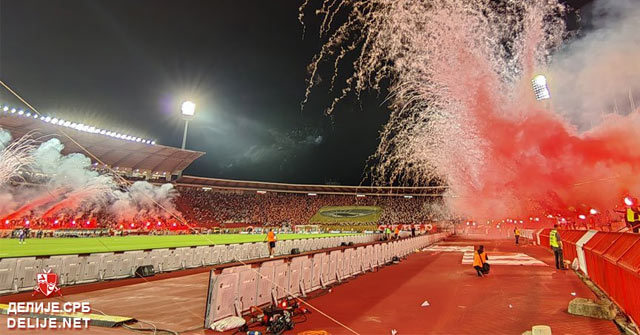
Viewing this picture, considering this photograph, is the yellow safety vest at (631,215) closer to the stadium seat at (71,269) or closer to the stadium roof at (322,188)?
the stadium seat at (71,269)

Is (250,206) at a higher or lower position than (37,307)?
higher

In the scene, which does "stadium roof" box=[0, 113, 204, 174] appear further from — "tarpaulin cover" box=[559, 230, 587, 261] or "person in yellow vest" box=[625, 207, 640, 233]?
"person in yellow vest" box=[625, 207, 640, 233]

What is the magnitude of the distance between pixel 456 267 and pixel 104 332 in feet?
49.5

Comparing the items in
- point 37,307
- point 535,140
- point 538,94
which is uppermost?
point 538,94

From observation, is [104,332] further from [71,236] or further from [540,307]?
[71,236]

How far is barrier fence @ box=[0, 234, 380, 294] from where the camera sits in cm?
1115

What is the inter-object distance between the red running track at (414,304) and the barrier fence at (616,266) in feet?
1.91

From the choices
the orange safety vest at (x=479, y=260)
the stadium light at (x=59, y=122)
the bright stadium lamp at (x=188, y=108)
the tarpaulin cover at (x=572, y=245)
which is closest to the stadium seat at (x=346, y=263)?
the orange safety vest at (x=479, y=260)

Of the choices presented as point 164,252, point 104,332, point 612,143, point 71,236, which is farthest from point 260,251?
point 71,236

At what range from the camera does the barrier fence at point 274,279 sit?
22.1ft

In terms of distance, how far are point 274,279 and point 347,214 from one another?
67.6 metres

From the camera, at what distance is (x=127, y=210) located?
5150 cm

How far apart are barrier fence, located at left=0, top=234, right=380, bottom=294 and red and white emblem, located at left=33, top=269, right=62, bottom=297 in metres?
0.60

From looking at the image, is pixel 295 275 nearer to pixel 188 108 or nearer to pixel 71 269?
pixel 71 269
